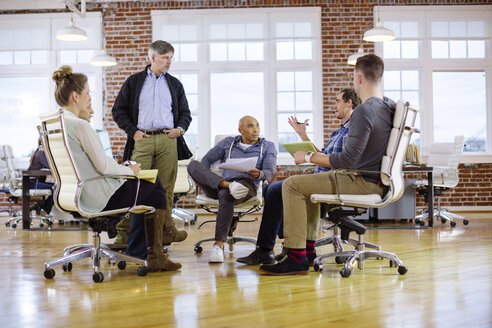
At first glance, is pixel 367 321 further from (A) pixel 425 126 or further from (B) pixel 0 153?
(B) pixel 0 153

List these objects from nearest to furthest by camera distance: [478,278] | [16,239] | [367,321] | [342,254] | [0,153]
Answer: [367,321]
[478,278]
[342,254]
[16,239]
[0,153]

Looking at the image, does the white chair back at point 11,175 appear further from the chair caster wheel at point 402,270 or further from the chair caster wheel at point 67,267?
the chair caster wheel at point 402,270

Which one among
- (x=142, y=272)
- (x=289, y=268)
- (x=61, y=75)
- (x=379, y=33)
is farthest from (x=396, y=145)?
(x=379, y=33)

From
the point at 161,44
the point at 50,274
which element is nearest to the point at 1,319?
the point at 50,274

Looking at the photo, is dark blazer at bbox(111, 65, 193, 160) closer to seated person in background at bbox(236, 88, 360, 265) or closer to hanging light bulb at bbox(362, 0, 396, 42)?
seated person in background at bbox(236, 88, 360, 265)

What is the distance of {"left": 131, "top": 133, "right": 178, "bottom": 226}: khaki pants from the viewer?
168 inches

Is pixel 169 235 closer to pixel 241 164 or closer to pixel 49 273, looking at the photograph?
pixel 241 164

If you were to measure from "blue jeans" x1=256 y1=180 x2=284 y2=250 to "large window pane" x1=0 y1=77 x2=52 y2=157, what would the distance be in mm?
6517

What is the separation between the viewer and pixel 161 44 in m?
4.27

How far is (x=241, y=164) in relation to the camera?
14.1 feet

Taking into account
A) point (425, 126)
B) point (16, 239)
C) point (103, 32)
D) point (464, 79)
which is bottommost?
point (16, 239)

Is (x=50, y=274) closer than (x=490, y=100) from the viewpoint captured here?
Yes

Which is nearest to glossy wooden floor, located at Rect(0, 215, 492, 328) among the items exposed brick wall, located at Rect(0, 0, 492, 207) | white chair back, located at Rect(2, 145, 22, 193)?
white chair back, located at Rect(2, 145, 22, 193)

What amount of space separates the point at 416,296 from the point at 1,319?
1869 millimetres
